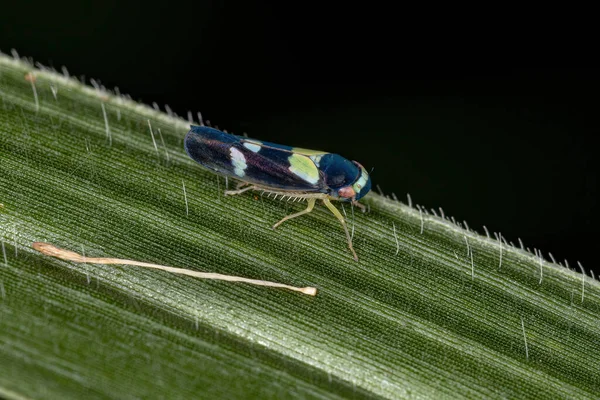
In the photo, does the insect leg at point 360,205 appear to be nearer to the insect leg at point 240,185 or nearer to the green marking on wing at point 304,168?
the green marking on wing at point 304,168

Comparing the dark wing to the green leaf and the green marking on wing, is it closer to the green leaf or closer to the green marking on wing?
the green marking on wing

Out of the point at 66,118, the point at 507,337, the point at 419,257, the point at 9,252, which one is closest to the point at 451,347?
the point at 507,337

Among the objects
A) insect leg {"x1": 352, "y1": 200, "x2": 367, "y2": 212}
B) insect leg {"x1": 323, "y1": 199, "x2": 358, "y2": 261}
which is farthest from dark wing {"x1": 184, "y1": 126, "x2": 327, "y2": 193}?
insect leg {"x1": 352, "y1": 200, "x2": 367, "y2": 212}

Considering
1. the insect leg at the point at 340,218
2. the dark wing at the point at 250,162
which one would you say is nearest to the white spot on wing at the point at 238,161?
the dark wing at the point at 250,162

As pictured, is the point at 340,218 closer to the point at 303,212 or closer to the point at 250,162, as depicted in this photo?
the point at 303,212

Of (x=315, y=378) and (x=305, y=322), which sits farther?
(x=305, y=322)

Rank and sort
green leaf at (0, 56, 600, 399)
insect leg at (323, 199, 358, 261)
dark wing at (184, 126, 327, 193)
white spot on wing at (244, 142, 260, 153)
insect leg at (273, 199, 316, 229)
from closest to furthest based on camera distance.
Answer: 1. green leaf at (0, 56, 600, 399)
2. insect leg at (323, 199, 358, 261)
3. insect leg at (273, 199, 316, 229)
4. dark wing at (184, 126, 327, 193)
5. white spot on wing at (244, 142, 260, 153)

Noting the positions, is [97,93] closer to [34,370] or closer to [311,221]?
[311,221]

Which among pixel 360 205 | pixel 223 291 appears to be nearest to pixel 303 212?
pixel 360 205

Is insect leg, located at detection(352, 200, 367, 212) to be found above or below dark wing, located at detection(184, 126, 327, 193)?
below

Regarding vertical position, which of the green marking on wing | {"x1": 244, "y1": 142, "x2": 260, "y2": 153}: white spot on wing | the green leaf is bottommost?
the green leaf
